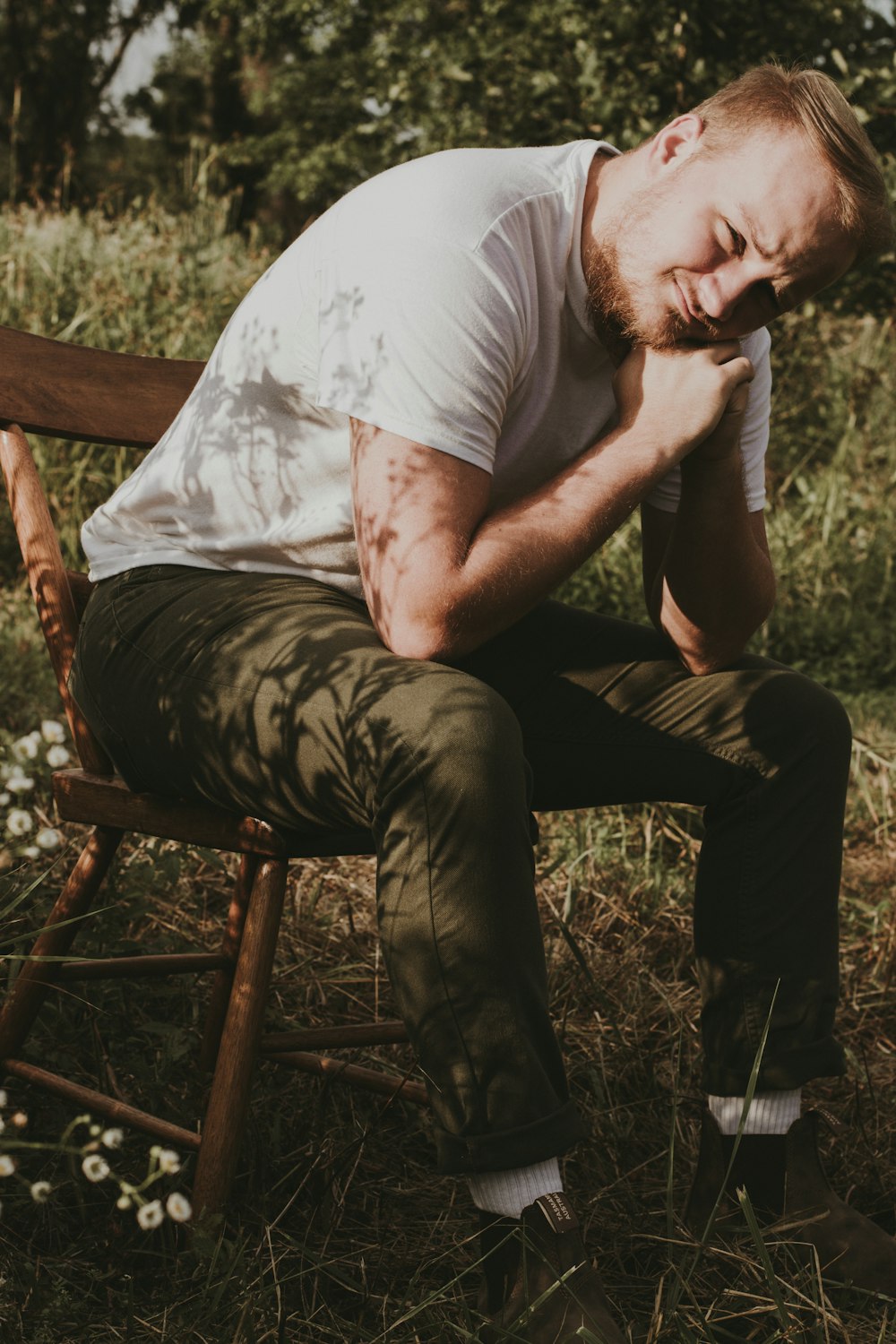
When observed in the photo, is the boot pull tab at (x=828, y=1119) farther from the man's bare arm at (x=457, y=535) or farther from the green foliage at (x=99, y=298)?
the green foliage at (x=99, y=298)

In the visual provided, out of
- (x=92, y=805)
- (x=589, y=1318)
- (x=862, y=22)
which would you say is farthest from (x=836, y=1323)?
(x=862, y=22)

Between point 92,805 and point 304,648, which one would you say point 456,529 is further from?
point 92,805

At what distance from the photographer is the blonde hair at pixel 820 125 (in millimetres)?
1611

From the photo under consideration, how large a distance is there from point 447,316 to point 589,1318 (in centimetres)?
109

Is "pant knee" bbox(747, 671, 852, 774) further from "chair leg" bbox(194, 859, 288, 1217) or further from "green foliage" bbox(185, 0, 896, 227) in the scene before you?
"green foliage" bbox(185, 0, 896, 227)

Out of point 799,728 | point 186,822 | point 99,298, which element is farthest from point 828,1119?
point 99,298

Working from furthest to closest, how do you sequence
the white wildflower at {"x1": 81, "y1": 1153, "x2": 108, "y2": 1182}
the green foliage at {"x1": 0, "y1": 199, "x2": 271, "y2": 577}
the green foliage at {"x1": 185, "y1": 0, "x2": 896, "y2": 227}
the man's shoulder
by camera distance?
1. the green foliage at {"x1": 185, "y1": 0, "x2": 896, "y2": 227}
2. the green foliage at {"x1": 0, "y1": 199, "x2": 271, "y2": 577}
3. the man's shoulder
4. the white wildflower at {"x1": 81, "y1": 1153, "x2": 108, "y2": 1182}

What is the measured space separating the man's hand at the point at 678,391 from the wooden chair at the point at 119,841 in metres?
0.64

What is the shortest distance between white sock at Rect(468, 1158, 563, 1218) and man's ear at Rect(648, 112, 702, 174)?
A: 1.25m

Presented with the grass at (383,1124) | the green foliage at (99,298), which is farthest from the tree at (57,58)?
the grass at (383,1124)

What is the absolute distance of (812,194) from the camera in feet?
5.30

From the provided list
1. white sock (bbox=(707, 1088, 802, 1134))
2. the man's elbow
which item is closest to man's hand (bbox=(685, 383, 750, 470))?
the man's elbow

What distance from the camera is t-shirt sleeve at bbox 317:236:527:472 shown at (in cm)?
146

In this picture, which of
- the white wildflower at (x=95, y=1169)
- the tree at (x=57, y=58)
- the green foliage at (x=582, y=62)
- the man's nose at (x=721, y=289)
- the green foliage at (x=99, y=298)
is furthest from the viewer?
the tree at (x=57, y=58)
